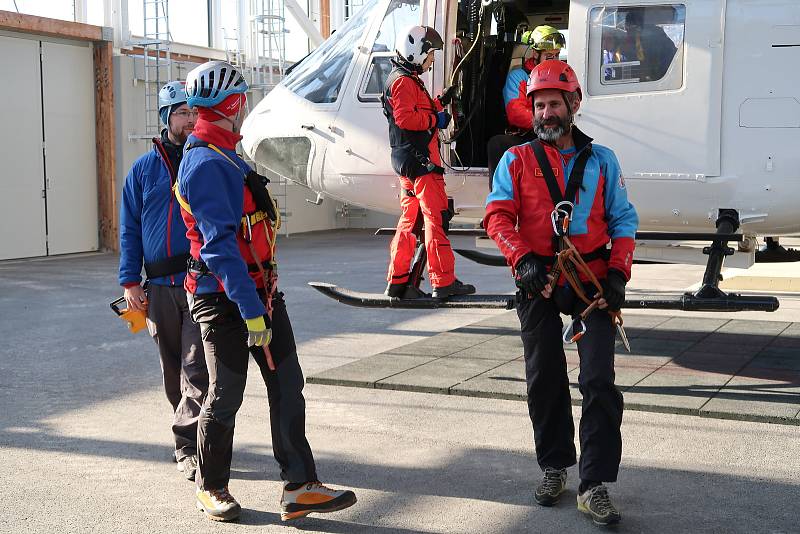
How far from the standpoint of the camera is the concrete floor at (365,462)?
4.16 m

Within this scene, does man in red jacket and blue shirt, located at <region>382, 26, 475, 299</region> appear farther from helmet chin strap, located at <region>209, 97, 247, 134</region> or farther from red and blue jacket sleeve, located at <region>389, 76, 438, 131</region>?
helmet chin strap, located at <region>209, 97, 247, 134</region>

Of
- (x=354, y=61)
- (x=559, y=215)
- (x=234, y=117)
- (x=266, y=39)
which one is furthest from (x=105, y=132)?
(x=559, y=215)

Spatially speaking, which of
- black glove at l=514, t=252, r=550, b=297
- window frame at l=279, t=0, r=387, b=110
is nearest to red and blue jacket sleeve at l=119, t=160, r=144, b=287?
black glove at l=514, t=252, r=550, b=297

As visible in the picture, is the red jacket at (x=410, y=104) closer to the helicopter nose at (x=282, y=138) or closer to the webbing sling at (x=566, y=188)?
the helicopter nose at (x=282, y=138)

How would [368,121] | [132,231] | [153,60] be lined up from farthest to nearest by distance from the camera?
[153,60] → [368,121] → [132,231]

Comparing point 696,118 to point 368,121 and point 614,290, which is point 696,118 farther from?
point 614,290

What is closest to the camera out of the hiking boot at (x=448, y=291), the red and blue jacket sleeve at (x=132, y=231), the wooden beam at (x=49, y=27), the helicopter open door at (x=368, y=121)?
the red and blue jacket sleeve at (x=132, y=231)

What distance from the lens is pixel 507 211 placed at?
167 inches

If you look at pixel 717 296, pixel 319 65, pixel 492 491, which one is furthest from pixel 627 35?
pixel 492 491

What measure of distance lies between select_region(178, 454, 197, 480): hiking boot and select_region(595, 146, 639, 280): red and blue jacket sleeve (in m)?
2.23

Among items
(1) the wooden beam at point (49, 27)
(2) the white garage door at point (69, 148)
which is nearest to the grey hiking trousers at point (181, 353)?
(1) the wooden beam at point (49, 27)

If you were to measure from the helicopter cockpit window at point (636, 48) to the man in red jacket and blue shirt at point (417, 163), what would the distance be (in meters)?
1.17

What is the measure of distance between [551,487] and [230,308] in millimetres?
1636

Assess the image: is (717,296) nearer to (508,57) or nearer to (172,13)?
(508,57)
